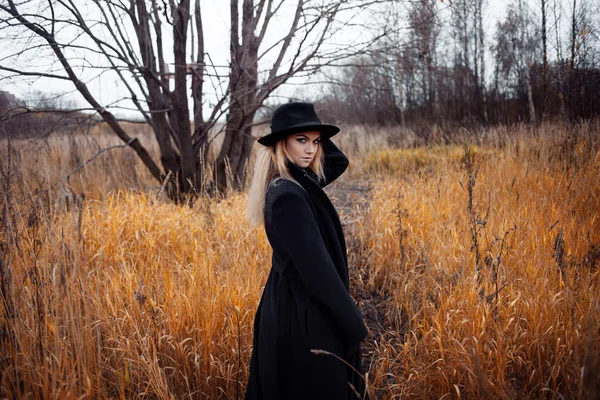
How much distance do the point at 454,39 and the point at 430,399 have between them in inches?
646

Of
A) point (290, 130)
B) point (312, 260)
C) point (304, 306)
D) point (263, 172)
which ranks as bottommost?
point (304, 306)

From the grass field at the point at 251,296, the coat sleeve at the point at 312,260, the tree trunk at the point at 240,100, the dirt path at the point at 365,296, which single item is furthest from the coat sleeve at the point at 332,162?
the tree trunk at the point at 240,100

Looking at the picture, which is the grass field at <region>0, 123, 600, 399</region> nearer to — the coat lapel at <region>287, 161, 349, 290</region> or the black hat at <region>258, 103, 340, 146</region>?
the coat lapel at <region>287, 161, 349, 290</region>

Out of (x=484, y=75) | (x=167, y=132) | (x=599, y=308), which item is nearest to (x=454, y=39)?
(x=484, y=75)

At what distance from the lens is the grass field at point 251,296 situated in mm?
1598

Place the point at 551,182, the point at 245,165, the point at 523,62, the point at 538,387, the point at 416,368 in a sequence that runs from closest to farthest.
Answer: the point at 538,387, the point at 416,368, the point at 551,182, the point at 245,165, the point at 523,62

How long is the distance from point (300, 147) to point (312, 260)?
54 centimetres

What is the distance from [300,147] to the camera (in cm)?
145

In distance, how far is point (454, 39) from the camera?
1463 cm

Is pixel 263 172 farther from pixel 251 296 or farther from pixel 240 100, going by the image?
pixel 240 100

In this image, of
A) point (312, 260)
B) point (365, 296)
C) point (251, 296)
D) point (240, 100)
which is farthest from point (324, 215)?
Answer: point (240, 100)

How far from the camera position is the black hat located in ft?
4.59

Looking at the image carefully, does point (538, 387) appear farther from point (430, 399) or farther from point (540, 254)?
point (540, 254)

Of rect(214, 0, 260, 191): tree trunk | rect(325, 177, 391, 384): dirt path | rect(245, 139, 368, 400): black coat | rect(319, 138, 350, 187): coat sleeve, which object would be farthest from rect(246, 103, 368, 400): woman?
rect(214, 0, 260, 191): tree trunk
